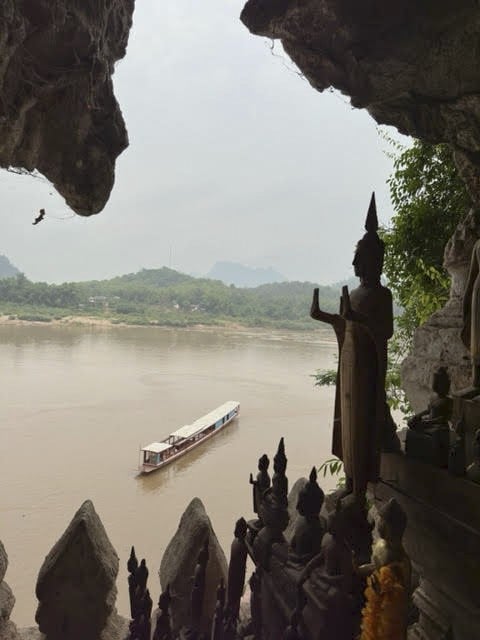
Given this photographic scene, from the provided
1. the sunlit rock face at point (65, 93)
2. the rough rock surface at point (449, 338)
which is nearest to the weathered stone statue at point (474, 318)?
the rough rock surface at point (449, 338)

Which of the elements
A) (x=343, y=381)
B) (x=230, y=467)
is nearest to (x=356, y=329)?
(x=343, y=381)

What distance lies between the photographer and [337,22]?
17.0 feet

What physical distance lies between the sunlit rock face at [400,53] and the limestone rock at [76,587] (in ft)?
17.1

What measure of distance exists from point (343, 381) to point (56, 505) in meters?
9.31

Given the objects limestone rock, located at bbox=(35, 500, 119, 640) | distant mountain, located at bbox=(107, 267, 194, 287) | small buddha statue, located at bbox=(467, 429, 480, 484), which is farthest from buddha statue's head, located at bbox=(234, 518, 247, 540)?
distant mountain, located at bbox=(107, 267, 194, 287)

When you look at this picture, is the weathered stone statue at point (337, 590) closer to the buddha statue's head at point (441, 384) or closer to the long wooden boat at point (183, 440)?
the buddha statue's head at point (441, 384)

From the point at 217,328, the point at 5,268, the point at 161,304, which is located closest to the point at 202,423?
the point at 217,328

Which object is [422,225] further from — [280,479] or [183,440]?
[183,440]

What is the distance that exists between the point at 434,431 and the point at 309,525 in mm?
700

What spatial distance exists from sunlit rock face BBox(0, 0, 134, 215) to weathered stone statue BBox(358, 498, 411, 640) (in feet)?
11.9

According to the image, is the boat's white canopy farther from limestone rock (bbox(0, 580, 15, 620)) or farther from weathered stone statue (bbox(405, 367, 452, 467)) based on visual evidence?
weathered stone statue (bbox(405, 367, 452, 467))

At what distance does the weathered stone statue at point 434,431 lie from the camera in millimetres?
1988

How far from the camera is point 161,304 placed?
1813 inches

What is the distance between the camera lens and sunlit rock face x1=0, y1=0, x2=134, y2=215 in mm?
3498
